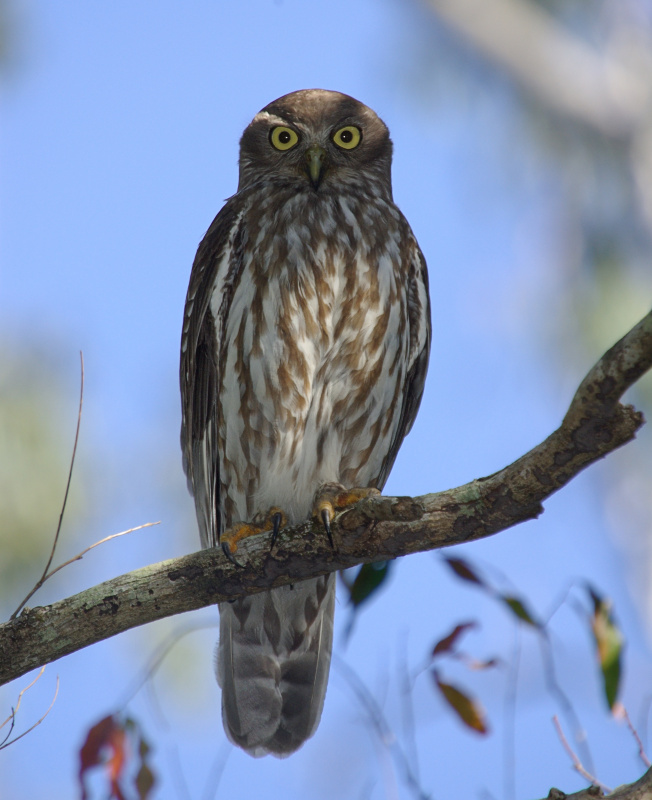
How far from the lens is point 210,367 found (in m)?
3.92

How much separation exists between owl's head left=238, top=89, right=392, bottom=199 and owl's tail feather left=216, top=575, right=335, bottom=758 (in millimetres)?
1992

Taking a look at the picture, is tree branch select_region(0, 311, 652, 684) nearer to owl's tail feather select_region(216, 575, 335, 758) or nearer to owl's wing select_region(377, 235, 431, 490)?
owl's tail feather select_region(216, 575, 335, 758)

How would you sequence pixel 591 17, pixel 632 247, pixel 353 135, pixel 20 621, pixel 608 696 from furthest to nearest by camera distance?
1. pixel 591 17
2. pixel 632 247
3. pixel 353 135
4. pixel 608 696
5. pixel 20 621

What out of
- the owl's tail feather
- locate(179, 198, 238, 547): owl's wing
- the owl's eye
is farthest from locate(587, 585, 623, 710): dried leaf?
the owl's eye

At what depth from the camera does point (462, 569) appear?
325cm

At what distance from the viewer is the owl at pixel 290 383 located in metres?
3.71

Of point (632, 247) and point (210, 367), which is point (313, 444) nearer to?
point (210, 367)

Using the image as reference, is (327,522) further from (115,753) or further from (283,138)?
(283,138)

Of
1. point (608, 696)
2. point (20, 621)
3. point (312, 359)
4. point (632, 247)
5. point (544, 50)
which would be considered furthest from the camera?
point (632, 247)

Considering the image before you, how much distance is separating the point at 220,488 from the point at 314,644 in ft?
2.80

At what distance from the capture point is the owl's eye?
14.7ft

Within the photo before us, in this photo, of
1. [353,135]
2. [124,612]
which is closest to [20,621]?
[124,612]

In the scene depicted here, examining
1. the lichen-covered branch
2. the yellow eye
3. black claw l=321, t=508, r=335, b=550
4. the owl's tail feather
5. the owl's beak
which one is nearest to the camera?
the lichen-covered branch

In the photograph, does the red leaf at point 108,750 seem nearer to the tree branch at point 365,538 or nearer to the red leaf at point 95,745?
the red leaf at point 95,745
